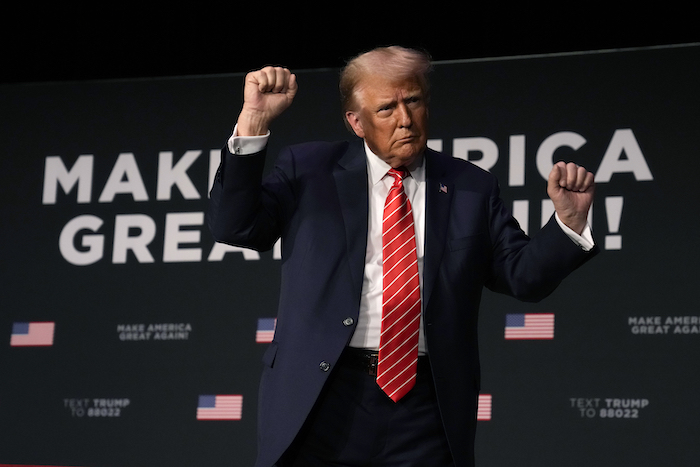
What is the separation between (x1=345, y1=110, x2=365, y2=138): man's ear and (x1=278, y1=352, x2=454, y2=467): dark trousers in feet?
1.87

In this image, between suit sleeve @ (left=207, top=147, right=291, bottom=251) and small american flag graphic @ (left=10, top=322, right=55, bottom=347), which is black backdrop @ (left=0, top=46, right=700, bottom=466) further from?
suit sleeve @ (left=207, top=147, right=291, bottom=251)

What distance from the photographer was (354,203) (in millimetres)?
2051

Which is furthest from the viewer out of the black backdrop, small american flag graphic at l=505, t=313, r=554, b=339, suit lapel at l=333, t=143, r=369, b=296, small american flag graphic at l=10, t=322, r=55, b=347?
small american flag graphic at l=10, t=322, r=55, b=347

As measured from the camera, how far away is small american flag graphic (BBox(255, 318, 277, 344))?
169 inches

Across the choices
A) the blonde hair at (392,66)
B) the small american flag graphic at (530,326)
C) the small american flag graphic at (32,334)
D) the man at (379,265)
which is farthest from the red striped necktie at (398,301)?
the small american flag graphic at (32,334)

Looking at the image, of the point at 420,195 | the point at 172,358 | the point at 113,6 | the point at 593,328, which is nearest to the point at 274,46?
the point at 113,6

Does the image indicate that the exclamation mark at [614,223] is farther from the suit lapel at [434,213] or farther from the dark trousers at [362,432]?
the dark trousers at [362,432]

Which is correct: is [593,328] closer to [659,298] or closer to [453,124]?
[659,298]

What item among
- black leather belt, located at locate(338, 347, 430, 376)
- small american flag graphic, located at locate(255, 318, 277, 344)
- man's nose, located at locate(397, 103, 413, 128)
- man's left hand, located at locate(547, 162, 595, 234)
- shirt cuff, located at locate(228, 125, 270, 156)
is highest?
man's nose, located at locate(397, 103, 413, 128)

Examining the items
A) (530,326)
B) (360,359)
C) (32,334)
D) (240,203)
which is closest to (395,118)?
(240,203)

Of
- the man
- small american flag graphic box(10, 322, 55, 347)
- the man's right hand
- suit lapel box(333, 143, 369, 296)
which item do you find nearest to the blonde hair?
the man

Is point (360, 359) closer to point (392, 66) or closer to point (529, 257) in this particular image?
point (529, 257)

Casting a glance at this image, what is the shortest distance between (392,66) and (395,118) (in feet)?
0.38

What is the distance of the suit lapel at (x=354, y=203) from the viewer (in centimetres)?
197
